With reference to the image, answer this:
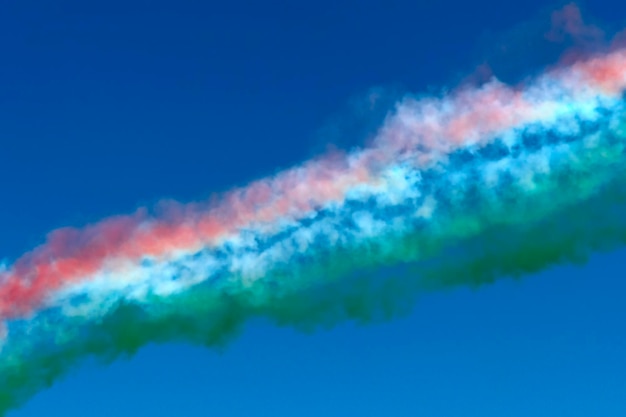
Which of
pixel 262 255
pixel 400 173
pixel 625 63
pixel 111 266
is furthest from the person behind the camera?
pixel 111 266

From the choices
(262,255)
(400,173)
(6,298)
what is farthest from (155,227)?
(400,173)

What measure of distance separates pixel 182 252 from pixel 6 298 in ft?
Answer: 34.1

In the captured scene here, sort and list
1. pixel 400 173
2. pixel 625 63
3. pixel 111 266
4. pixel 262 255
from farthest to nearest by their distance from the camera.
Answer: pixel 111 266 → pixel 262 255 → pixel 400 173 → pixel 625 63

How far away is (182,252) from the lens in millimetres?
40062

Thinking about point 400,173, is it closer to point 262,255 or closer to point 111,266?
point 262,255

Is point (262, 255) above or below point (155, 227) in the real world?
below

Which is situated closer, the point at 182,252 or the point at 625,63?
the point at 625,63

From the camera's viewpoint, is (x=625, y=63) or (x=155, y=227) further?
(x=155, y=227)

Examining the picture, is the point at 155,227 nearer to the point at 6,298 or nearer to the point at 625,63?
the point at 6,298

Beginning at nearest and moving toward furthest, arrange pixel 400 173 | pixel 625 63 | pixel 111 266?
pixel 625 63, pixel 400 173, pixel 111 266

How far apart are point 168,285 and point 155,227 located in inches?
110

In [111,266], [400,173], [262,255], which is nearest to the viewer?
[400,173]

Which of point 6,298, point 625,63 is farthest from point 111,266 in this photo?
point 625,63

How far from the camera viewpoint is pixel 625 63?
30953 millimetres
